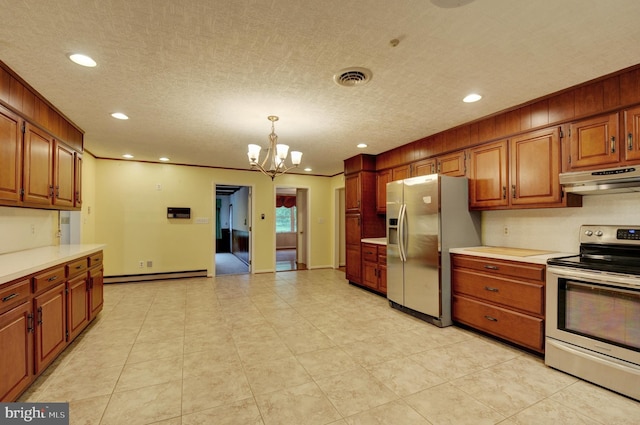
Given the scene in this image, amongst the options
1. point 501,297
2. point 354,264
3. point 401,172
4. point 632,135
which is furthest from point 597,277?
point 354,264

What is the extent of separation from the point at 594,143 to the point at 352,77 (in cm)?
208

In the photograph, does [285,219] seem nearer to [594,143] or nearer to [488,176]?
[488,176]

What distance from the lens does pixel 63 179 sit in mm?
3219

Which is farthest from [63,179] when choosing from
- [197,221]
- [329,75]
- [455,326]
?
[455,326]

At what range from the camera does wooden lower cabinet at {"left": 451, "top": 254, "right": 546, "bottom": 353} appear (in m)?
2.49

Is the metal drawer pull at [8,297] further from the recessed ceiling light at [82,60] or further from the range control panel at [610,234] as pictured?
the range control panel at [610,234]

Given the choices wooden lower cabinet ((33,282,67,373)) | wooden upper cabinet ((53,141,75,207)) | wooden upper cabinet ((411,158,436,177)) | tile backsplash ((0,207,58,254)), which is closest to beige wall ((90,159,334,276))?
tile backsplash ((0,207,58,254))

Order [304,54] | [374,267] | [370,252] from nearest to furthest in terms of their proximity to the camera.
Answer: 1. [304,54]
2. [374,267]
3. [370,252]

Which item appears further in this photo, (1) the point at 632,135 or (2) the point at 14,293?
(1) the point at 632,135

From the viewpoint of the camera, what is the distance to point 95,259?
3.25 m

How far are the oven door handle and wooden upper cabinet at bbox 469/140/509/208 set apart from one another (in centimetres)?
94

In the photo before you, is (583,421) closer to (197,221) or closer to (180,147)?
(180,147)

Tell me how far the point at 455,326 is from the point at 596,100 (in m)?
2.48

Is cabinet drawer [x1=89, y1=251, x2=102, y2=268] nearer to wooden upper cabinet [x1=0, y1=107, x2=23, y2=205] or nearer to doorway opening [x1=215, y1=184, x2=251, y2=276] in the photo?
wooden upper cabinet [x1=0, y1=107, x2=23, y2=205]
